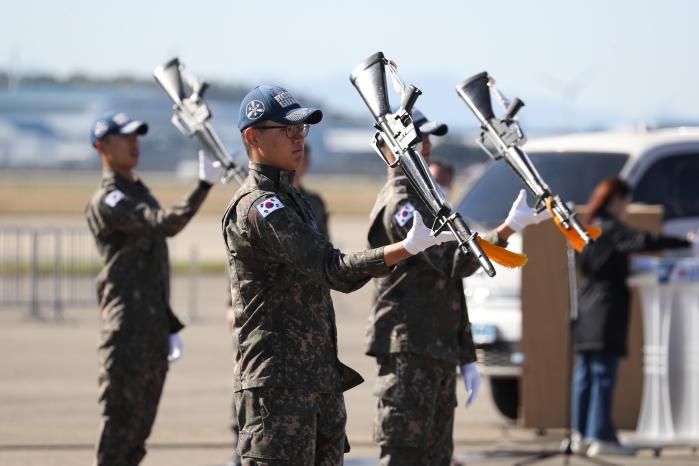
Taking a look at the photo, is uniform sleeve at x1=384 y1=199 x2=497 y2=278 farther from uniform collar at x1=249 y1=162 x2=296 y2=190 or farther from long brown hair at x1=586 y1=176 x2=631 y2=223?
long brown hair at x1=586 y1=176 x2=631 y2=223

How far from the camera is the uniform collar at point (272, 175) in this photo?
16.1ft

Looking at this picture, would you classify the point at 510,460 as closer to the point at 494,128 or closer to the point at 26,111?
the point at 494,128

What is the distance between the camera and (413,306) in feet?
21.0

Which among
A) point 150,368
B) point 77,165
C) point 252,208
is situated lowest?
point 150,368

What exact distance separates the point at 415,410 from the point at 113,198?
1.98 meters

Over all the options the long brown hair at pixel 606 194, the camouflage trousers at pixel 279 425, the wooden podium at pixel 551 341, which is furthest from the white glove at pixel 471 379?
the wooden podium at pixel 551 341

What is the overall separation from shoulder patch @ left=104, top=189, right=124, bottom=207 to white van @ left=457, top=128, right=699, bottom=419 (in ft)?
12.2

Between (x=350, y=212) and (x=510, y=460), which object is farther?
(x=350, y=212)

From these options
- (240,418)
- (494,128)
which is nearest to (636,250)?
(494,128)

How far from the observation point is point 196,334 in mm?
16406

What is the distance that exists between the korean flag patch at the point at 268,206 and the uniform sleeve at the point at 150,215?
7.16ft

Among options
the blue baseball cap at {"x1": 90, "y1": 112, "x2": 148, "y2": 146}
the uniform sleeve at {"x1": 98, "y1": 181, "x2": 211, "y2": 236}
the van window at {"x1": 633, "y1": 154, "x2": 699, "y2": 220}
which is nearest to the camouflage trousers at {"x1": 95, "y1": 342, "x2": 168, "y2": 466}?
the uniform sleeve at {"x1": 98, "y1": 181, "x2": 211, "y2": 236}

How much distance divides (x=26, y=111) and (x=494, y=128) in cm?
15215

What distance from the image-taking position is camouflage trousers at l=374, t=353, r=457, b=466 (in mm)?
6254
